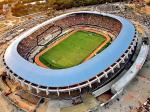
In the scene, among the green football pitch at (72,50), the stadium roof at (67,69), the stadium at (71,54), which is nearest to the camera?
the stadium roof at (67,69)

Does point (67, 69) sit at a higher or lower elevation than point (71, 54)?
higher

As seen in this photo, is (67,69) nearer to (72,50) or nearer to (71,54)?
(71,54)

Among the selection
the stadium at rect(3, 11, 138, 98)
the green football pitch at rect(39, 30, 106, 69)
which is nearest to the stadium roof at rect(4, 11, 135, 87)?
the stadium at rect(3, 11, 138, 98)

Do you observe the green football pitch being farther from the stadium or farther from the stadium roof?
the stadium roof

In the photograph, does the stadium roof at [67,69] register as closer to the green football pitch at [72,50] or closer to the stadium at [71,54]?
the stadium at [71,54]

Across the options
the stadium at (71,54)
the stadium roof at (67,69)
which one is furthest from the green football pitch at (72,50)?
the stadium roof at (67,69)

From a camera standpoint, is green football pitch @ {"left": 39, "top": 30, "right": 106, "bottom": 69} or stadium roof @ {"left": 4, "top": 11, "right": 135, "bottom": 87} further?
green football pitch @ {"left": 39, "top": 30, "right": 106, "bottom": 69}

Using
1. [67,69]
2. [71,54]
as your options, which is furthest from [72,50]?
[67,69]
